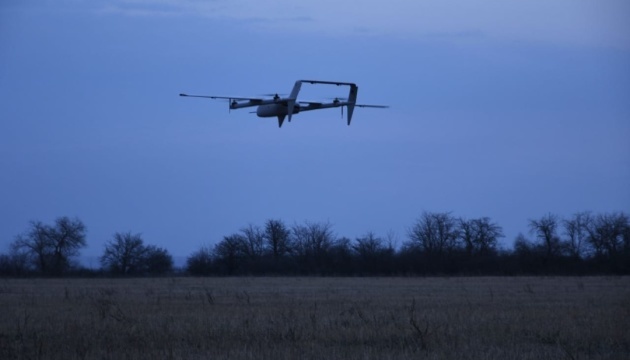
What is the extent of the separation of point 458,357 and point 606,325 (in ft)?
20.3

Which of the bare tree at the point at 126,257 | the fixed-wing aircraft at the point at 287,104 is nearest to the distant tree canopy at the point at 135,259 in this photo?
the bare tree at the point at 126,257

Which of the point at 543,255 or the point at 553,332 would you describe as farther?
the point at 543,255

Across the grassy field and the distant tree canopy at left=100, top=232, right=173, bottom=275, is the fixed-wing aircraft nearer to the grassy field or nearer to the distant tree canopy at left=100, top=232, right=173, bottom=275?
the grassy field

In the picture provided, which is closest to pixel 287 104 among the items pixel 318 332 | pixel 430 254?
pixel 318 332

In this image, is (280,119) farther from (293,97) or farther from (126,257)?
(126,257)

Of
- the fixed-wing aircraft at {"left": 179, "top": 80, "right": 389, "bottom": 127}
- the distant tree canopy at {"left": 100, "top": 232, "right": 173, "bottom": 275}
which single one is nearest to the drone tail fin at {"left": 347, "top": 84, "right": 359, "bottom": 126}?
the fixed-wing aircraft at {"left": 179, "top": 80, "right": 389, "bottom": 127}

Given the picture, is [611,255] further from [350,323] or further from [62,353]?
[62,353]

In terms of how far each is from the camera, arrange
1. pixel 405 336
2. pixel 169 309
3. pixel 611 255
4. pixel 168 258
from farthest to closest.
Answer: pixel 168 258 < pixel 611 255 < pixel 169 309 < pixel 405 336

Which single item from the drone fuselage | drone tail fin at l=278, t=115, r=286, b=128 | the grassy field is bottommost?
the grassy field

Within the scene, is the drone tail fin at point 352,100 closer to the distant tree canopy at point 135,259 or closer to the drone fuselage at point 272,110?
the drone fuselage at point 272,110

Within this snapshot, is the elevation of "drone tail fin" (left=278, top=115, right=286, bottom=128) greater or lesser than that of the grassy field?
greater

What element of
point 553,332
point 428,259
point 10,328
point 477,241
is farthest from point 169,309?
point 477,241

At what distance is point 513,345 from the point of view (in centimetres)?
1639

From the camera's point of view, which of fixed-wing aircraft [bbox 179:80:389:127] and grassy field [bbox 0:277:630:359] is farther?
fixed-wing aircraft [bbox 179:80:389:127]
